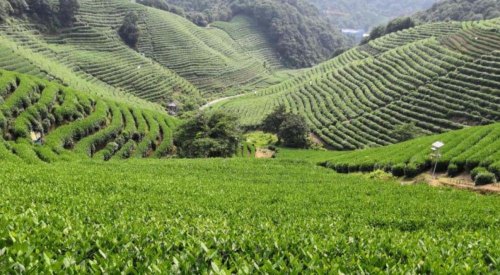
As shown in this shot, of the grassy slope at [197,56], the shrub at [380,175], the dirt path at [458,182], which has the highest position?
the dirt path at [458,182]

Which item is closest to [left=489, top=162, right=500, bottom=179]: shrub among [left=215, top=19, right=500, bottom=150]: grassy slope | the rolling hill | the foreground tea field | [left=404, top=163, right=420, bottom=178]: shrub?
the foreground tea field

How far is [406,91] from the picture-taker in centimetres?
7912

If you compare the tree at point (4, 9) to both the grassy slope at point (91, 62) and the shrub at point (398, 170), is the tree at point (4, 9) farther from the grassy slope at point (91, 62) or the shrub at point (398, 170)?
the shrub at point (398, 170)

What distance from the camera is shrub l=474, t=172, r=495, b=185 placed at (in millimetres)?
27234

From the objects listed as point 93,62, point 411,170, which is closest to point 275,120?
point 411,170

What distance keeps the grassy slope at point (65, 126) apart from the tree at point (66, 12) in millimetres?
89515

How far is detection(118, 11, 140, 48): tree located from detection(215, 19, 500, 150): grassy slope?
159 feet

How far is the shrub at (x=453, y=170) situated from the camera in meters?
30.4

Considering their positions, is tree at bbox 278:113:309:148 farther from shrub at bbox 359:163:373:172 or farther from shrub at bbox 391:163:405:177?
shrub at bbox 391:163:405:177

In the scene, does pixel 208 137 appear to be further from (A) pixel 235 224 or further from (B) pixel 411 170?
(A) pixel 235 224

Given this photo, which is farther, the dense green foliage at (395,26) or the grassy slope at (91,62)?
the dense green foliage at (395,26)

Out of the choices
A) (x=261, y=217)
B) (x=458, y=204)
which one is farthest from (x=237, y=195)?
(x=458, y=204)

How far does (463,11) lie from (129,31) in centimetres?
11743

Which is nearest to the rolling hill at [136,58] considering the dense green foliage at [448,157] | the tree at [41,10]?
the tree at [41,10]
